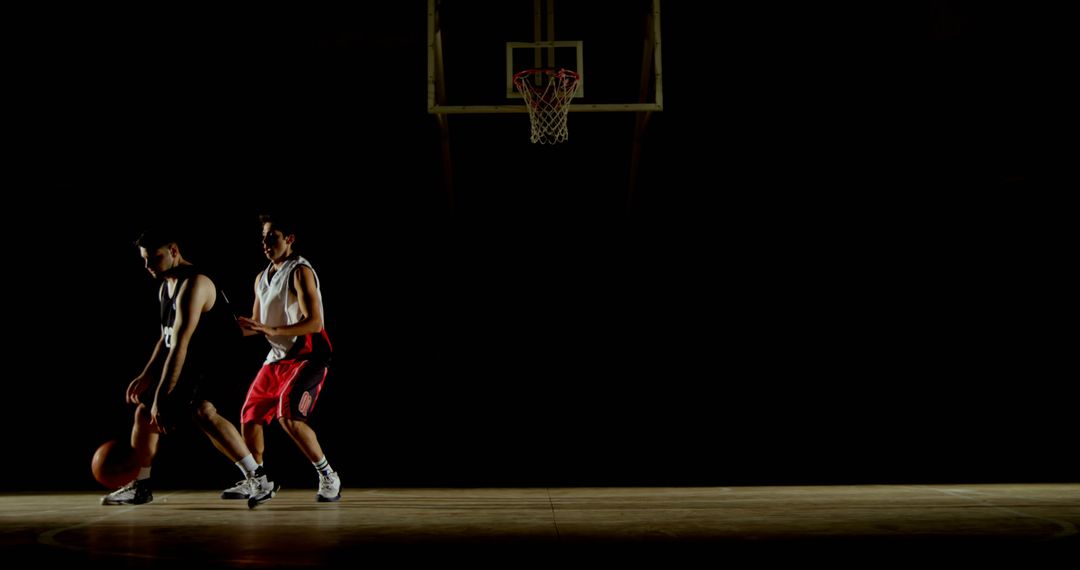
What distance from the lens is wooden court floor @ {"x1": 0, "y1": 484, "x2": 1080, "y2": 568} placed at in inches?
105

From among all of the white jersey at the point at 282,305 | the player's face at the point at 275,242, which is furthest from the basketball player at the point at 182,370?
the player's face at the point at 275,242

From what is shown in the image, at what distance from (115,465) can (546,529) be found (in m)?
2.35

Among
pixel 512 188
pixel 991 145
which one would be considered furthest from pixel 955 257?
pixel 512 188

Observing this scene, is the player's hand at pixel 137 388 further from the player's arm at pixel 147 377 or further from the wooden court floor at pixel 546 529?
the wooden court floor at pixel 546 529

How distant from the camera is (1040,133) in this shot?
7.89 m

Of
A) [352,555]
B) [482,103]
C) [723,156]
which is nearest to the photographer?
[352,555]

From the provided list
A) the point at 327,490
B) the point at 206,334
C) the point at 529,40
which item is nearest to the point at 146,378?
the point at 206,334

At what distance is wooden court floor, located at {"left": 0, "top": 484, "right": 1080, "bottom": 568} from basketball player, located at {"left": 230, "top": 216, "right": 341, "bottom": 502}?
317mm

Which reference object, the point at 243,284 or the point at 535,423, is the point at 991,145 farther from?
the point at 243,284

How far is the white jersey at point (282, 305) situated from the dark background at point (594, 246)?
Answer: 8.69 ft

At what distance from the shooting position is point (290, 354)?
4609 millimetres

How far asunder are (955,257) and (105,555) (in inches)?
302

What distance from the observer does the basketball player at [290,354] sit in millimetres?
4469

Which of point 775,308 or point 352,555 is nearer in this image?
point 352,555
